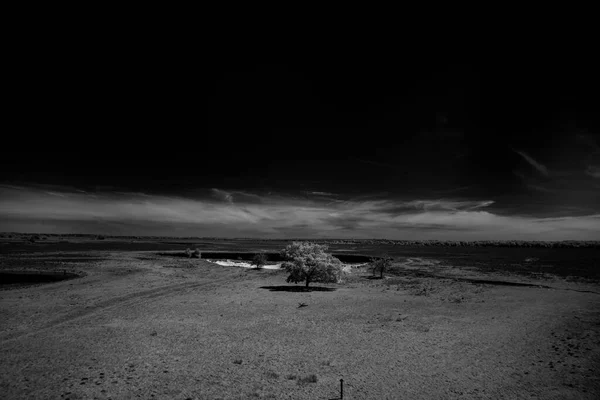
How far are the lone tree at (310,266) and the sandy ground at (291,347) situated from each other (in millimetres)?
8343

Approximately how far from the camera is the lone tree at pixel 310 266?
45500mm

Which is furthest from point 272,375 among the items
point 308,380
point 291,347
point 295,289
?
point 295,289

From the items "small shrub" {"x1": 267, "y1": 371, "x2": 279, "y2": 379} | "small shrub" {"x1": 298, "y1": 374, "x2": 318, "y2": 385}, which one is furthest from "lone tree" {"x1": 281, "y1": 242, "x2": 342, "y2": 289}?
"small shrub" {"x1": 298, "y1": 374, "x2": 318, "y2": 385}

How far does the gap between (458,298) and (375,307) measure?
36.5 ft

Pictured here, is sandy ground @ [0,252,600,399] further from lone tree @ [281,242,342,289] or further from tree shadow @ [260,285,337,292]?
lone tree @ [281,242,342,289]

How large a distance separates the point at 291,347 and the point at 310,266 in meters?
25.5

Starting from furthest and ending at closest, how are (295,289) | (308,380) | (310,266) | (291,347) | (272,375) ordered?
(310,266) → (295,289) → (291,347) → (272,375) → (308,380)


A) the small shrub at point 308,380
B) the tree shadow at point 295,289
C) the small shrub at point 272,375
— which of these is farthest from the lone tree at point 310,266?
the small shrub at point 308,380

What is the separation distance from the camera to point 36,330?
22828 mm

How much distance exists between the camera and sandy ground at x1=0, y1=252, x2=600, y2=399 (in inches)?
590

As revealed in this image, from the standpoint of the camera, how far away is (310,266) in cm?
4584

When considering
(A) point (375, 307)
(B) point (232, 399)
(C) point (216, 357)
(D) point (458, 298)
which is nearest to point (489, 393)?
(B) point (232, 399)

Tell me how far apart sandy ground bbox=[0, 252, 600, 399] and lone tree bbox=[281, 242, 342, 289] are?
834 cm

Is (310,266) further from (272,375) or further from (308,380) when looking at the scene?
(308,380)
